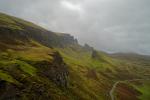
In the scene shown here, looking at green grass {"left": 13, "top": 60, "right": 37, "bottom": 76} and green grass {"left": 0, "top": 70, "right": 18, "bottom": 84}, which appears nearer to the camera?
green grass {"left": 0, "top": 70, "right": 18, "bottom": 84}

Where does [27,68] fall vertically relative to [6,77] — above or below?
above

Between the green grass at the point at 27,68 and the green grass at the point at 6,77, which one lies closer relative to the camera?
the green grass at the point at 6,77

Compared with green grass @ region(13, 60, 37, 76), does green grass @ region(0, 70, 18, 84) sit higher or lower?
lower

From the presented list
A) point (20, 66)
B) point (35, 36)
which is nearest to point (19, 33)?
point (35, 36)

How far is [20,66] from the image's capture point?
209ft

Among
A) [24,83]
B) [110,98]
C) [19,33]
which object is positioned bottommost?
[110,98]

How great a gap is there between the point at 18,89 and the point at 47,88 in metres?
12.2

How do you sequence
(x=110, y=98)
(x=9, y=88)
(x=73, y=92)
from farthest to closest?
(x=110, y=98) → (x=73, y=92) → (x=9, y=88)

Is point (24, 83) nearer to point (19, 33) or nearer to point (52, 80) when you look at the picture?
point (52, 80)

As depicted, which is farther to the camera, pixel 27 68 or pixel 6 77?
pixel 27 68

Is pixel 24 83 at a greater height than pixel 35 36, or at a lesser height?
lesser

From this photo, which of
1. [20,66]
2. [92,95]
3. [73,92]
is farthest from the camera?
[92,95]

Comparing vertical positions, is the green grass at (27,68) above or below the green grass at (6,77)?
above

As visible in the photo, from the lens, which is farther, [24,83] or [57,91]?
[57,91]
